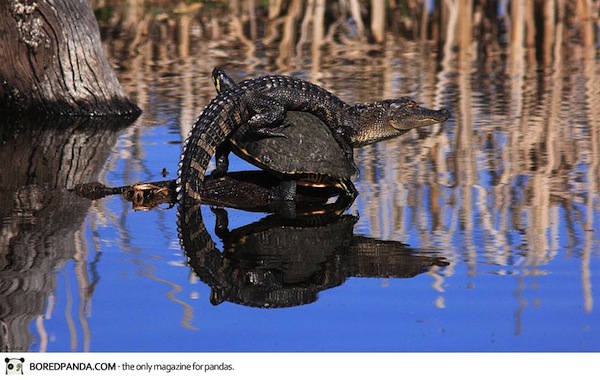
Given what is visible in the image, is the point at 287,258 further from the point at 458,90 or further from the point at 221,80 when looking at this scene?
the point at 458,90

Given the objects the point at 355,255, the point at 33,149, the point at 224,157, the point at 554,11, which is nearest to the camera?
the point at 355,255

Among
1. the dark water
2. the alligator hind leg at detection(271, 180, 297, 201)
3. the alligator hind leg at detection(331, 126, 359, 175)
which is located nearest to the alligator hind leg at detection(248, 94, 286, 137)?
the alligator hind leg at detection(271, 180, 297, 201)

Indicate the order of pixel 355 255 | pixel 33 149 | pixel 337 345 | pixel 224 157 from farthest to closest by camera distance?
1. pixel 33 149
2. pixel 224 157
3. pixel 355 255
4. pixel 337 345

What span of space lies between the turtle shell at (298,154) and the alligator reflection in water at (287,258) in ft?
1.29

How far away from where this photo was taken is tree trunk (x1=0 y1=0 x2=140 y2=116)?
1000 centimetres

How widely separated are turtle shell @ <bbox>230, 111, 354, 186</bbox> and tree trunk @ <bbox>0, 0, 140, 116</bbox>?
307cm

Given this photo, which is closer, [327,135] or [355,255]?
[355,255]

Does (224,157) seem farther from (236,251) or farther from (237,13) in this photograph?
(237,13)

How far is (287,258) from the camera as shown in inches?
246

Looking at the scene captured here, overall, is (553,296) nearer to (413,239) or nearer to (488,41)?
(413,239)

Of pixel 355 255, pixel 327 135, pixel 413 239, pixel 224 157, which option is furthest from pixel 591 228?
pixel 224 157

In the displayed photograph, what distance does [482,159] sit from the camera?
28.2 ft

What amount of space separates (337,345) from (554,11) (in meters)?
11.4
